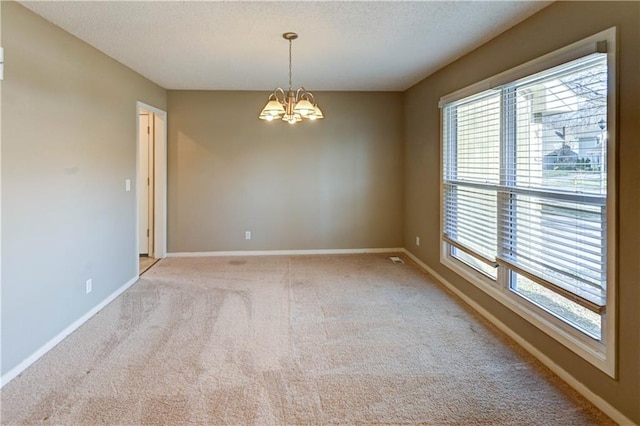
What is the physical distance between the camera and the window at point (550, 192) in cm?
220

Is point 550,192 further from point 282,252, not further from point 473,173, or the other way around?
point 282,252

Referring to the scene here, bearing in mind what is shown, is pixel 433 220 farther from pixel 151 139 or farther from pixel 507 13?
pixel 151 139

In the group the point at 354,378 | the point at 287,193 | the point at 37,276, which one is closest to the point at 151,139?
the point at 287,193

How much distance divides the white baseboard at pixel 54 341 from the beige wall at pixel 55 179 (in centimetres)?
3

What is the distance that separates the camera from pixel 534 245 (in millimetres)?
2826

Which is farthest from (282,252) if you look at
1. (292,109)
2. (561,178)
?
(561,178)

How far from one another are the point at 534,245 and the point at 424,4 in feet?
6.11

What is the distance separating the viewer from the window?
2.20 meters

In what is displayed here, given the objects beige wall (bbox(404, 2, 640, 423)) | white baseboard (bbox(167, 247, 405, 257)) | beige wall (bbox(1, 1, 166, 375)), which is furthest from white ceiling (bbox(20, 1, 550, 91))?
white baseboard (bbox(167, 247, 405, 257))

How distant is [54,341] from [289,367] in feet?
5.97

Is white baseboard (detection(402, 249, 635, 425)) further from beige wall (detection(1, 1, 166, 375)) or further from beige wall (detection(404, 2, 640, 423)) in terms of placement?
beige wall (detection(1, 1, 166, 375))

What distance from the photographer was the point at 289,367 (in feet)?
8.59

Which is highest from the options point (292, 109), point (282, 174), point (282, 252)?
point (292, 109)

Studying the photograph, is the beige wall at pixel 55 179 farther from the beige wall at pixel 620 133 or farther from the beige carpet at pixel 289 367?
the beige wall at pixel 620 133
